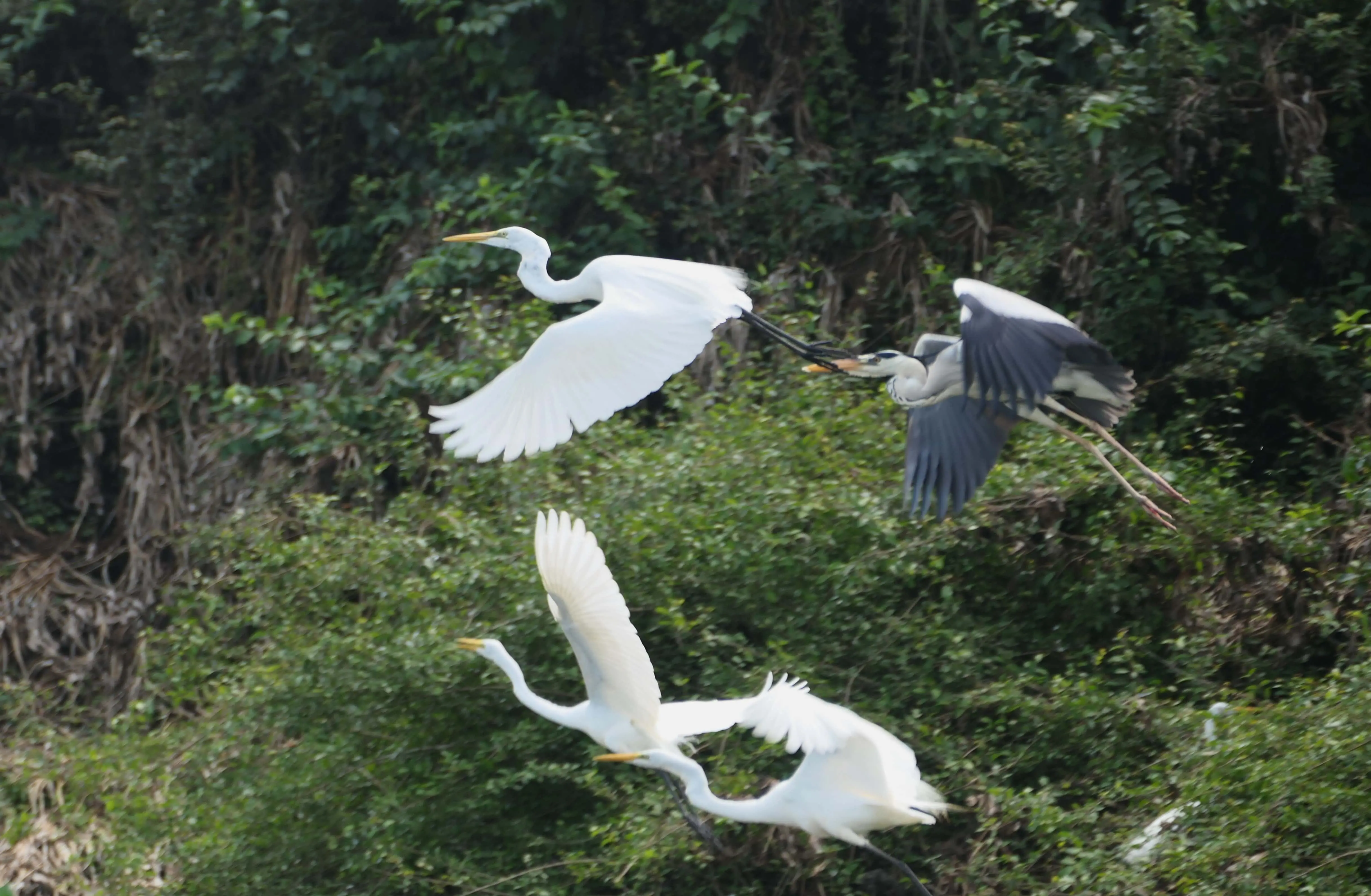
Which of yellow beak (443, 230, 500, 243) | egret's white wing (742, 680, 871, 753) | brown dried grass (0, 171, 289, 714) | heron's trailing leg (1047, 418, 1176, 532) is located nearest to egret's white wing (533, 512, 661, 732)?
egret's white wing (742, 680, 871, 753)

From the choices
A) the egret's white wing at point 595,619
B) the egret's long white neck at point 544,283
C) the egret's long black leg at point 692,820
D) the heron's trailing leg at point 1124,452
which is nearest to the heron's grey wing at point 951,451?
the heron's trailing leg at point 1124,452

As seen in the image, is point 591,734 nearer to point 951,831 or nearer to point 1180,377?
point 951,831

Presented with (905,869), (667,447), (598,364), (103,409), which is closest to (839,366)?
(667,447)

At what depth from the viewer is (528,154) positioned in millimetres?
7875

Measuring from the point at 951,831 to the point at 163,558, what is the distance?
4370mm

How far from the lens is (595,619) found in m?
4.49

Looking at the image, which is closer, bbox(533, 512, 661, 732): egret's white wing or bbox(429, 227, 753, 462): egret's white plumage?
bbox(533, 512, 661, 732): egret's white wing

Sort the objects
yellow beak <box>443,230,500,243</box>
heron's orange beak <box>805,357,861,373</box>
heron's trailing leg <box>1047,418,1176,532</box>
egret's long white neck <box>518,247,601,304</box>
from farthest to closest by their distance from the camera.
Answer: yellow beak <box>443,230,500,243</box>, egret's long white neck <box>518,247,601,304</box>, heron's orange beak <box>805,357,861,373</box>, heron's trailing leg <box>1047,418,1176,532</box>

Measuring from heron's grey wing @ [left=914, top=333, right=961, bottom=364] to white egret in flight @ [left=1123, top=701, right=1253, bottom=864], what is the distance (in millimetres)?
1437

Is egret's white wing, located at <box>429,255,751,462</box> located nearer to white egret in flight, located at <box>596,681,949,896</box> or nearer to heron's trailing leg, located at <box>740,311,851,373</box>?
heron's trailing leg, located at <box>740,311,851,373</box>

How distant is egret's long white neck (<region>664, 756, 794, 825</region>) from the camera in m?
4.23

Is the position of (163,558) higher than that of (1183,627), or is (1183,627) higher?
(1183,627)

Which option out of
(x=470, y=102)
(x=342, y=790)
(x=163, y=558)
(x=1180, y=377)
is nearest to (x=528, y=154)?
(x=470, y=102)

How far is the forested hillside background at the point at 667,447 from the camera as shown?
4.66 meters
